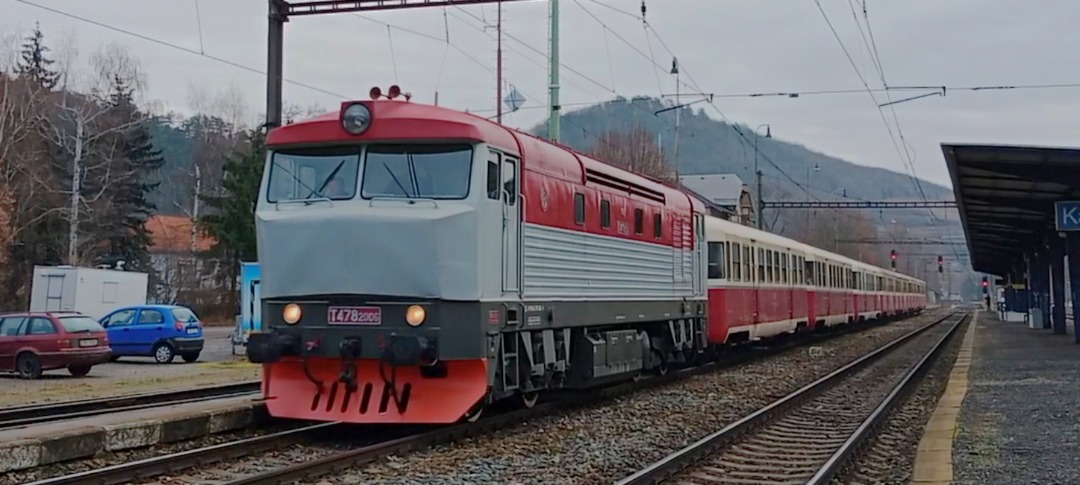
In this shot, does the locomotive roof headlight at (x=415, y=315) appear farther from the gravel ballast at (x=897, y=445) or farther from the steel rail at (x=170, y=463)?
the gravel ballast at (x=897, y=445)

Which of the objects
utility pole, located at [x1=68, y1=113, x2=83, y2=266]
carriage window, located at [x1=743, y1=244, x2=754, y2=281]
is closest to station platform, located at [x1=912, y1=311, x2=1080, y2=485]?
carriage window, located at [x1=743, y1=244, x2=754, y2=281]

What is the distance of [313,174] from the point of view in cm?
1239

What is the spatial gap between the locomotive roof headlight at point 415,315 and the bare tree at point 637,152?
2079 inches

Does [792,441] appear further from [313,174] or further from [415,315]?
[313,174]

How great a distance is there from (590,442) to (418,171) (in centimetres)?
363

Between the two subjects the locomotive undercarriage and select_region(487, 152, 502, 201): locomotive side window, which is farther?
the locomotive undercarriage

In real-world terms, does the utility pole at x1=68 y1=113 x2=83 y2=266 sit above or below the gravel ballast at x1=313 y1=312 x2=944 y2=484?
above

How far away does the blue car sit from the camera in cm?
2945

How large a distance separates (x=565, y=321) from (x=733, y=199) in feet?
257

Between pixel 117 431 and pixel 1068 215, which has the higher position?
pixel 1068 215

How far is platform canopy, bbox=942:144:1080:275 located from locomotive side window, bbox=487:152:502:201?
1155cm

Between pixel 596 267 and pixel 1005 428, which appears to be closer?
pixel 1005 428

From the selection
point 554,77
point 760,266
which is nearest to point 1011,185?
point 760,266

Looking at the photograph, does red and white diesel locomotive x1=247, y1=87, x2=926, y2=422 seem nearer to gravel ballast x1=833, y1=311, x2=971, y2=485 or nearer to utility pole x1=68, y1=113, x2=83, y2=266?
gravel ballast x1=833, y1=311, x2=971, y2=485
